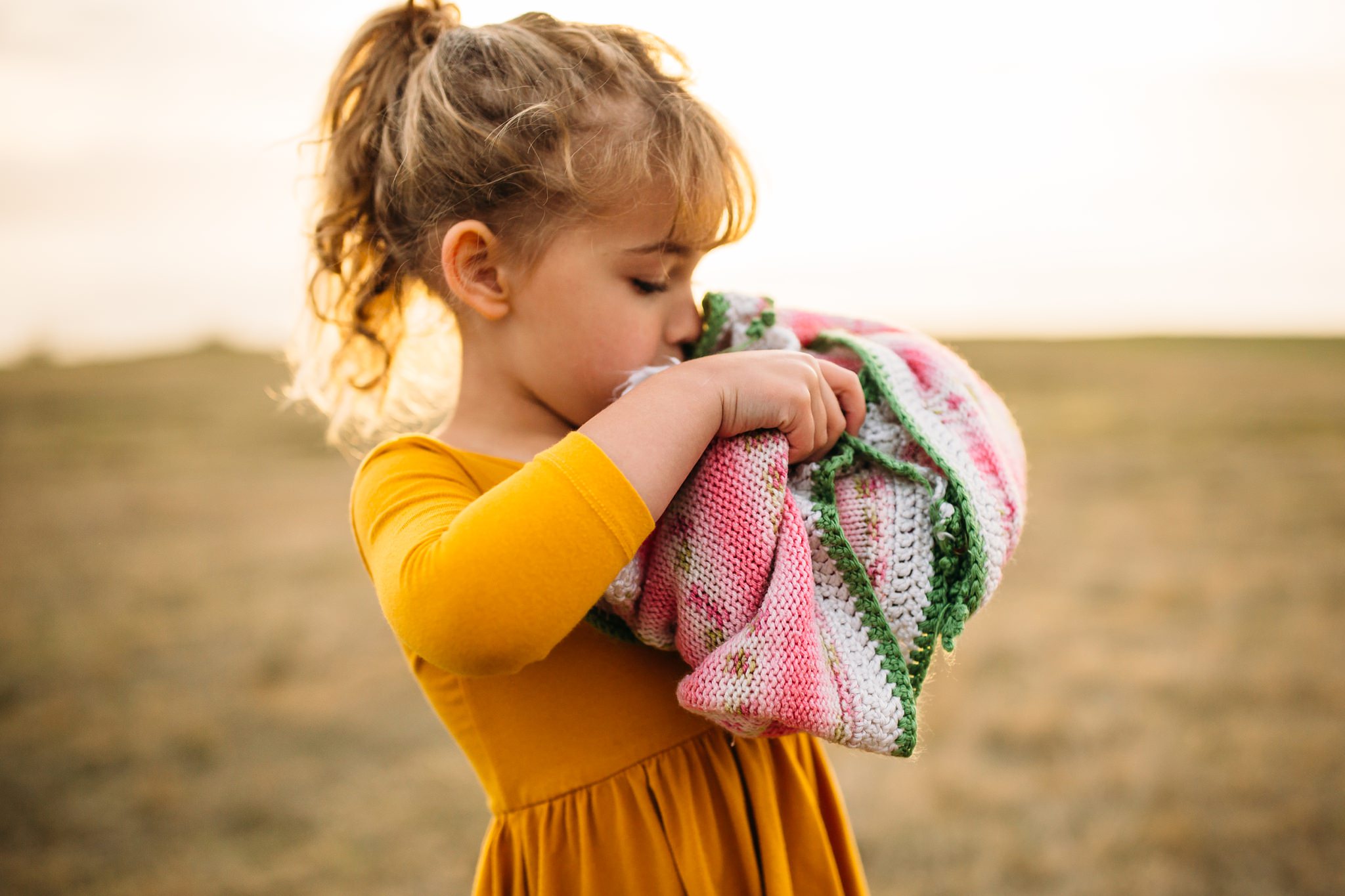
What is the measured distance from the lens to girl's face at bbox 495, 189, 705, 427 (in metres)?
1.16

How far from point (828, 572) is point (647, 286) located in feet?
1.37

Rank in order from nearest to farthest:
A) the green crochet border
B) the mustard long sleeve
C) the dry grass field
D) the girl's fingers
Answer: the mustard long sleeve
the green crochet border
the girl's fingers
the dry grass field

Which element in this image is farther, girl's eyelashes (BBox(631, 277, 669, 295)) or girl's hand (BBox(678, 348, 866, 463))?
girl's eyelashes (BBox(631, 277, 669, 295))

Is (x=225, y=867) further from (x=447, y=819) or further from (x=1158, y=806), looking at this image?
(x=1158, y=806)

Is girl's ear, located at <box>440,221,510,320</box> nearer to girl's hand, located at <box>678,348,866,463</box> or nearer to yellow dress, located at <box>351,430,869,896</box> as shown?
yellow dress, located at <box>351,430,869,896</box>

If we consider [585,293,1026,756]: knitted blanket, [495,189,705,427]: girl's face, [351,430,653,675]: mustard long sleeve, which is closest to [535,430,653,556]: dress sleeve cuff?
[351,430,653,675]: mustard long sleeve

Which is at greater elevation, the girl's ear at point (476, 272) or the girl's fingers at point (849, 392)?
the girl's ear at point (476, 272)

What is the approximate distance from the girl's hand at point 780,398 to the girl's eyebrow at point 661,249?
18cm

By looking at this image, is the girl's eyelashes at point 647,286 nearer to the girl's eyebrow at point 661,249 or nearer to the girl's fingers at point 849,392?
the girl's eyebrow at point 661,249

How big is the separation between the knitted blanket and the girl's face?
20cm

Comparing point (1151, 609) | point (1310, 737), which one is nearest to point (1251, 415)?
point (1151, 609)

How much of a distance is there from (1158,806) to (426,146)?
114 inches

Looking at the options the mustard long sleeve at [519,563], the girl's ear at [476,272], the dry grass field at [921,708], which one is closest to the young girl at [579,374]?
the girl's ear at [476,272]

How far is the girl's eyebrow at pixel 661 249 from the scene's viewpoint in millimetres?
1159
